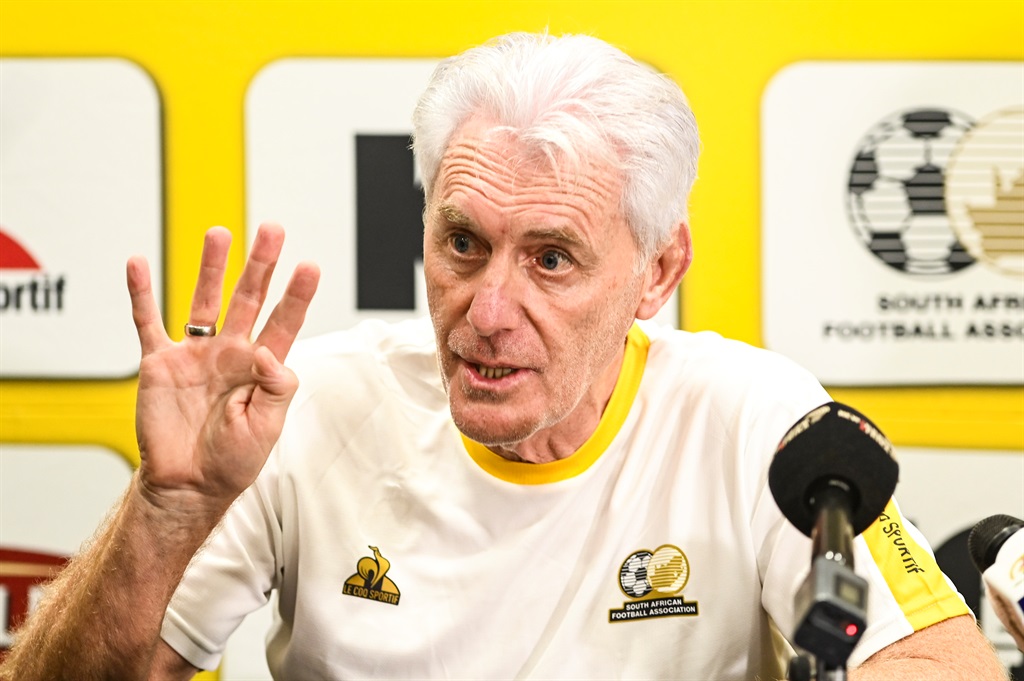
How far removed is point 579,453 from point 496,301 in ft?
1.10

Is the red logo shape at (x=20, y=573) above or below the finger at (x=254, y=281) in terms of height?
below

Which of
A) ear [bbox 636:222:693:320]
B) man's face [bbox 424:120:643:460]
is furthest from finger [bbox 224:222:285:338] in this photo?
ear [bbox 636:222:693:320]

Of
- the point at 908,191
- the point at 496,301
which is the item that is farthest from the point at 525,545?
the point at 908,191

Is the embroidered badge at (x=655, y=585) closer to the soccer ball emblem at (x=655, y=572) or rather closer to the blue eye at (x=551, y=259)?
the soccer ball emblem at (x=655, y=572)

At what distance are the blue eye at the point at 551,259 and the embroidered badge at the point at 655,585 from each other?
47cm

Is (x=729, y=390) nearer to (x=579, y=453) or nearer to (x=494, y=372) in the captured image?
(x=579, y=453)

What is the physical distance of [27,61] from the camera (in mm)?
2320

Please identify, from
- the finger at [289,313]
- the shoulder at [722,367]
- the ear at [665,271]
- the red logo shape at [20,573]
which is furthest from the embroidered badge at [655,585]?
the red logo shape at [20,573]

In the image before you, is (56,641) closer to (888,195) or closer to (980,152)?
(888,195)

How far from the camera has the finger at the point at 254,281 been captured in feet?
5.11

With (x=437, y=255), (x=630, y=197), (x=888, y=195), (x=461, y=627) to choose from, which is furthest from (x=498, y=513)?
(x=888, y=195)

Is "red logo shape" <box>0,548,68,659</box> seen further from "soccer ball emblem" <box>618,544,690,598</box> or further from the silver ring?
"soccer ball emblem" <box>618,544,690,598</box>

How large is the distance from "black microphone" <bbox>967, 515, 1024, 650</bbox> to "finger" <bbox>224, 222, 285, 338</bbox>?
38.5 inches

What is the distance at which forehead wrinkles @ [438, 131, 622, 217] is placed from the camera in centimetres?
162
